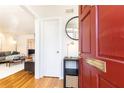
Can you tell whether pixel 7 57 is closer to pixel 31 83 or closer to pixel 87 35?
pixel 31 83

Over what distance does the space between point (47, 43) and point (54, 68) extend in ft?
2.87

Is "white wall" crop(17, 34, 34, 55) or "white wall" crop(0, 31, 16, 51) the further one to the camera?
"white wall" crop(17, 34, 34, 55)

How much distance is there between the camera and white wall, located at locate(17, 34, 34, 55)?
12.1 meters

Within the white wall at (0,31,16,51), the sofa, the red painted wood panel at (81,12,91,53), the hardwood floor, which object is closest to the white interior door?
the hardwood floor

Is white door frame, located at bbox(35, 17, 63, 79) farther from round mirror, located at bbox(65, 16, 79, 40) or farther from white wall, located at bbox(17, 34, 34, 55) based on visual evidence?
white wall, located at bbox(17, 34, 34, 55)

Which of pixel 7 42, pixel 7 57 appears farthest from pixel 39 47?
pixel 7 42

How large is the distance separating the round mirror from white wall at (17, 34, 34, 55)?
7985mm

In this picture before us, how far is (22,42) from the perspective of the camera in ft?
39.8

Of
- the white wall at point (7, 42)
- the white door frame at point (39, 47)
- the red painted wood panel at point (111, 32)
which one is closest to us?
the red painted wood panel at point (111, 32)

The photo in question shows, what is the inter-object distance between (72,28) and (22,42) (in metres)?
8.42

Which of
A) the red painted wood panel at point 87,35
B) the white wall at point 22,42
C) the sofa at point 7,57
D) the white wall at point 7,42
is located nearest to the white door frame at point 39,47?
the red painted wood panel at point 87,35

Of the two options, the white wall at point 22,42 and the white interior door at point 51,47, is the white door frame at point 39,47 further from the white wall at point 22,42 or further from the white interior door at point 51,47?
the white wall at point 22,42

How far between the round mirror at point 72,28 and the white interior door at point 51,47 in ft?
1.44

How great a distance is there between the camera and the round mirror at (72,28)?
4.52 m
